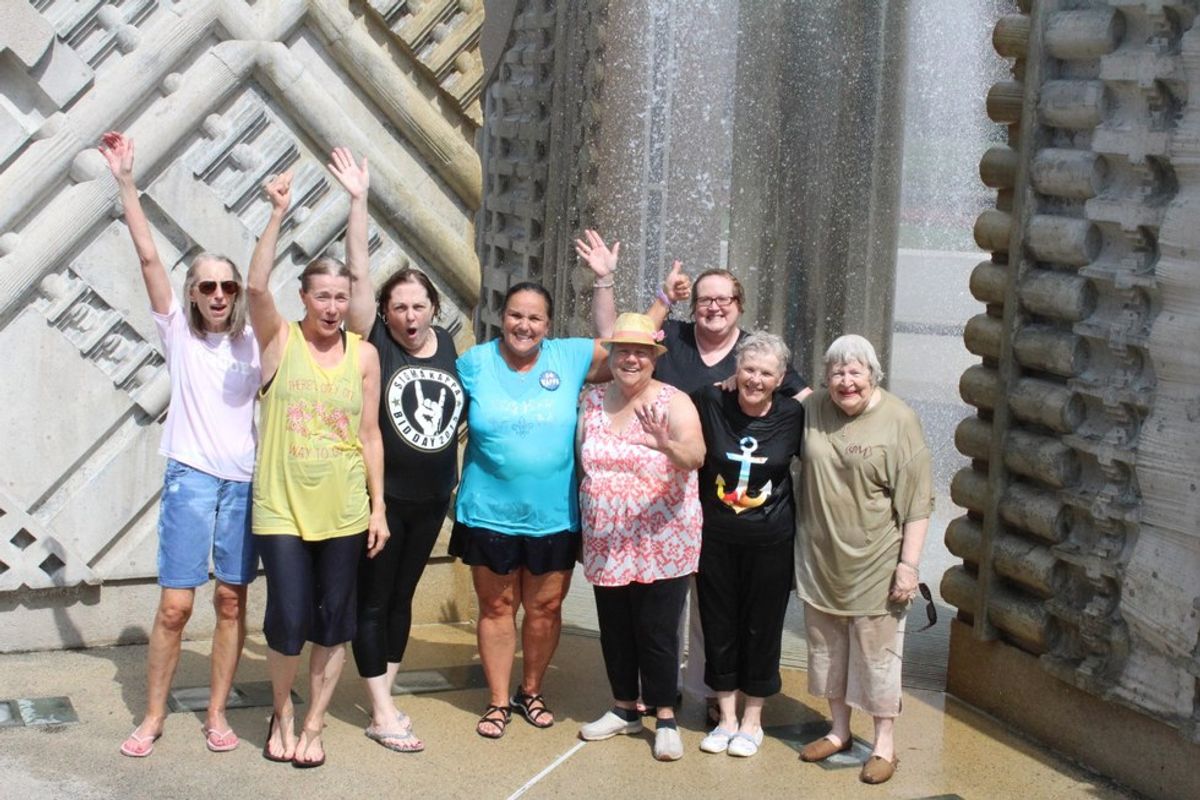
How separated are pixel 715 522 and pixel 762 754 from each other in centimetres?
84

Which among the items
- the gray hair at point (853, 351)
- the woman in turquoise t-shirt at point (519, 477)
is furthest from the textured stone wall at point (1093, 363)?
the woman in turquoise t-shirt at point (519, 477)

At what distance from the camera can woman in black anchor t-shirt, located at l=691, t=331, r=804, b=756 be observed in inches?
227

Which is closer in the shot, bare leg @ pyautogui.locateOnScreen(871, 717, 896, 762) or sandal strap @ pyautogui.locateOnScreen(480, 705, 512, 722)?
bare leg @ pyautogui.locateOnScreen(871, 717, 896, 762)

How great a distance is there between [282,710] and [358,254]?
5.04 ft

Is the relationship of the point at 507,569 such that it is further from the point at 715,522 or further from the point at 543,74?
the point at 543,74

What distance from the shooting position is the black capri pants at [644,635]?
19.3ft

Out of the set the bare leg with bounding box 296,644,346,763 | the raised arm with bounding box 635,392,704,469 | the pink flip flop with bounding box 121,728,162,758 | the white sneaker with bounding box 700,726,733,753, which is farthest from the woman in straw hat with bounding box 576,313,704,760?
the pink flip flop with bounding box 121,728,162,758

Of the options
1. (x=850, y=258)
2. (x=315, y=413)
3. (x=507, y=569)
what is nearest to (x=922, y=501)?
(x=507, y=569)

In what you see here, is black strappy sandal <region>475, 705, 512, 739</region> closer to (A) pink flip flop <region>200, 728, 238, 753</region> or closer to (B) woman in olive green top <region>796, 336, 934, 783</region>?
(A) pink flip flop <region>200, 728, 238, 753</region>

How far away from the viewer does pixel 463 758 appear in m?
5.79

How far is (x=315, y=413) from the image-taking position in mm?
5465

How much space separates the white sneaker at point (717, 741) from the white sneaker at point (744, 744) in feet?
0.07

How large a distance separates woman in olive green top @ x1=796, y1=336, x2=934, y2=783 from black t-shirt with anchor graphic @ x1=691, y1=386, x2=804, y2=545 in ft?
0.23

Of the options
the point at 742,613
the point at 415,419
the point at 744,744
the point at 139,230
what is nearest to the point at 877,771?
the point at 744,744
